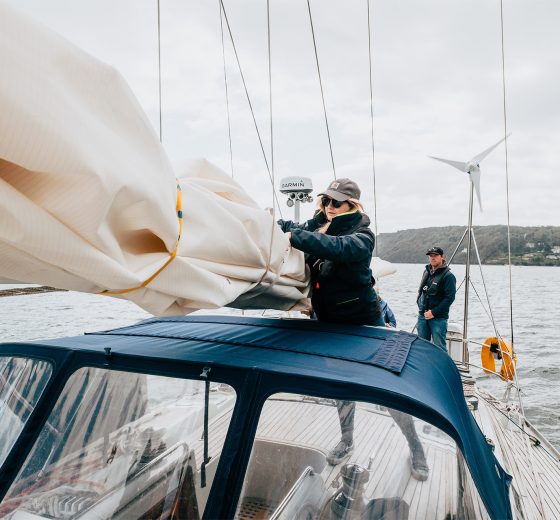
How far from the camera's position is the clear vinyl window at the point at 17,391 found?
1851mm

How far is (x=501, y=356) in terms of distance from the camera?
5.30 m

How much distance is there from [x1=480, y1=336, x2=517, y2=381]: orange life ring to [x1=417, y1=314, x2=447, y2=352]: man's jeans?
2.42ft

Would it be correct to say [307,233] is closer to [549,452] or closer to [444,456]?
[444,456]

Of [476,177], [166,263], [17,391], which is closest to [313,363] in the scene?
[166,263]

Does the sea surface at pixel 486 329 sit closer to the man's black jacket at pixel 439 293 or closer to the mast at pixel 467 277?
the mast at pixel 467 277

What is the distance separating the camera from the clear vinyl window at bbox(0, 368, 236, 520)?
5.36 feet

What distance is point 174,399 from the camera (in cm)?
183

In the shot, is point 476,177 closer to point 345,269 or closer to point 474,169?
point 474,169

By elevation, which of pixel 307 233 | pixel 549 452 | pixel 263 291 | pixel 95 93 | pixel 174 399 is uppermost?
pixel 95 93

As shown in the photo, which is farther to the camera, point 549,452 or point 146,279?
point 549,452

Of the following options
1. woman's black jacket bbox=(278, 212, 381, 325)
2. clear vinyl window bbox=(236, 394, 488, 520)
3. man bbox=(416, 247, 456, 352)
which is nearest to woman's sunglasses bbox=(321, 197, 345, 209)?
woman's black jacket bbox=(278, 212, 381, 325)

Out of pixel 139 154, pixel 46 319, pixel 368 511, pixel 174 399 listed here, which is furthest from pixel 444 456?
pixel 46 319

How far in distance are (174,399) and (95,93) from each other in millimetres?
1213

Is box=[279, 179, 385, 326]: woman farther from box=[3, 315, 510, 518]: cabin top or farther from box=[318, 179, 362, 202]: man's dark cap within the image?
box=[3, 315, 510, 518]: cabin top
